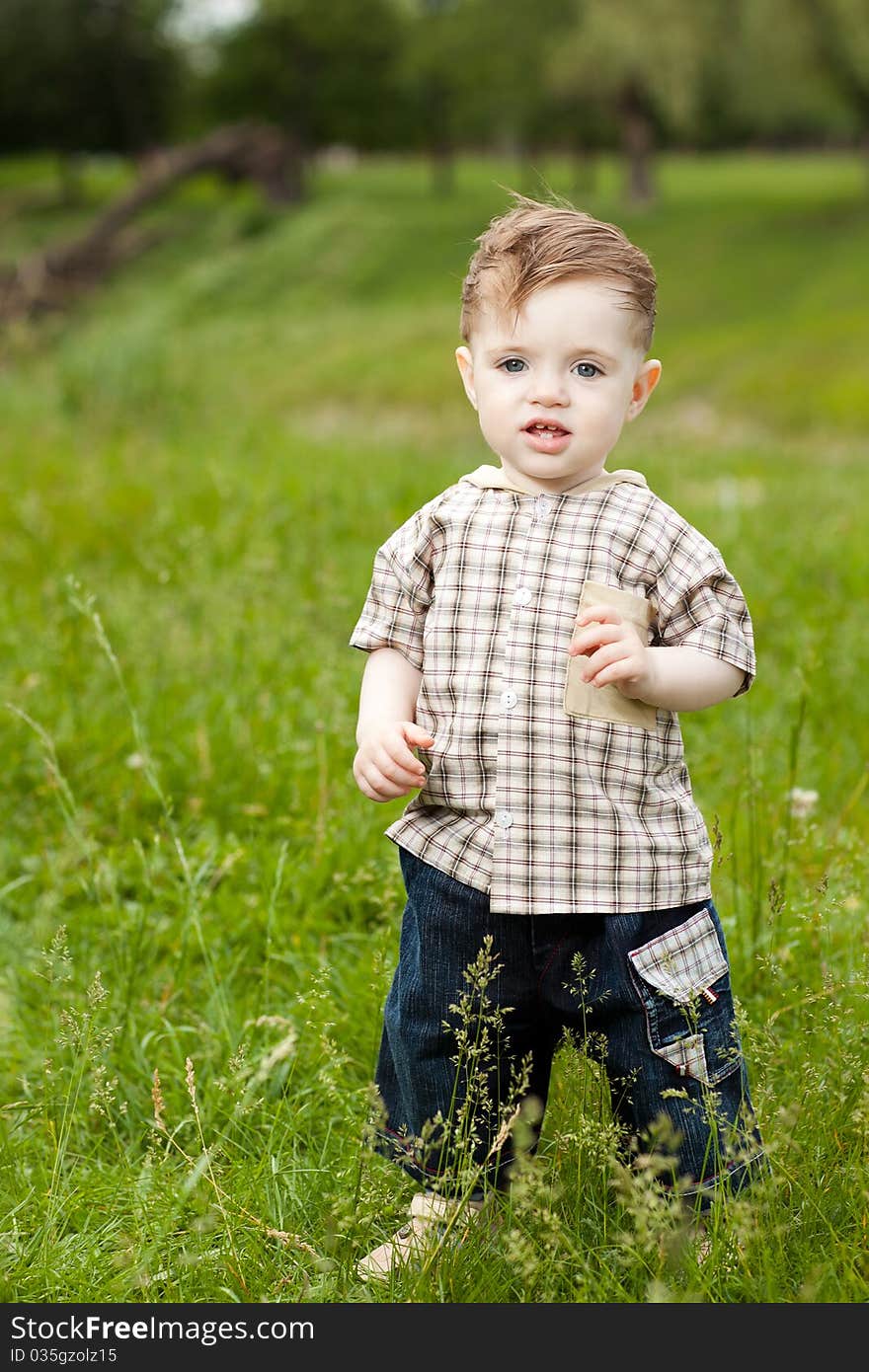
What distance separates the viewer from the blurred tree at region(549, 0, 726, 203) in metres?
23.5

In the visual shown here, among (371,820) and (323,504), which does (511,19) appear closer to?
(323,504)

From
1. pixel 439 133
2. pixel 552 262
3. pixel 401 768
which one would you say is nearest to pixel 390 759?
pixel 401 768

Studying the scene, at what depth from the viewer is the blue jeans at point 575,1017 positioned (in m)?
1.97

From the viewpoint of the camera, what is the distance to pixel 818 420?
1416 cm

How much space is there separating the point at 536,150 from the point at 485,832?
42.5m

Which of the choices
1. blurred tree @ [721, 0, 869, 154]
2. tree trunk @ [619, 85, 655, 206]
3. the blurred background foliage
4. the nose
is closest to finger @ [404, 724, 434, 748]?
the nose

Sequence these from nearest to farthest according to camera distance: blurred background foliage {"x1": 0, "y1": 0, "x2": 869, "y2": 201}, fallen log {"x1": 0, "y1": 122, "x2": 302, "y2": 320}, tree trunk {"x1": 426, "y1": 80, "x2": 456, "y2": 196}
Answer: fallen log {"x1": 0, "y1": 122, "x2": 302, "y2": 320} < blurred background foliage {"x1": 0, "y1": 0, "x2": 869, "y2": 201} < tree trunk {"x1": 426, "y1": 80, "x2": 456, "y2": 196}

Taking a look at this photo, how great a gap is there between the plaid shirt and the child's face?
0.08 meters

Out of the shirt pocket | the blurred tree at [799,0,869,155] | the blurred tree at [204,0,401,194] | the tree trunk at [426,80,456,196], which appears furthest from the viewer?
the tree trunk at [426,80,456,196]

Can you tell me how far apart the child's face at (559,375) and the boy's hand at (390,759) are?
1.44 feet

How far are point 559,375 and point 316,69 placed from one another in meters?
38.9

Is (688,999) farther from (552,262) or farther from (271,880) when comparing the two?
(271,880)

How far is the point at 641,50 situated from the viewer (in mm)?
23828

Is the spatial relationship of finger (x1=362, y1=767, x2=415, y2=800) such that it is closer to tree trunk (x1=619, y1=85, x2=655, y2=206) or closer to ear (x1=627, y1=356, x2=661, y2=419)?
ear (x1=627, y1=356, x2=661, y2=419)
